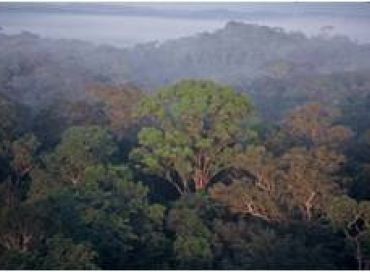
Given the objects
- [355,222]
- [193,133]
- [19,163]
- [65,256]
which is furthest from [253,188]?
[19,163]

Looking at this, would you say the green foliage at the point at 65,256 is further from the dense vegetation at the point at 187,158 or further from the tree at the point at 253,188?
the tree at the point at 253,188

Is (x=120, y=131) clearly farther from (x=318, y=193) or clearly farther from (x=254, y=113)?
(x=318, y=193)

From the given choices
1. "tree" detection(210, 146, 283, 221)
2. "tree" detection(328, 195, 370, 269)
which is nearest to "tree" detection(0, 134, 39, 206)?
"tree" detection(210, 146, 283, 221)

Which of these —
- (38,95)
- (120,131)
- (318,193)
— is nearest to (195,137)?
(120,131)

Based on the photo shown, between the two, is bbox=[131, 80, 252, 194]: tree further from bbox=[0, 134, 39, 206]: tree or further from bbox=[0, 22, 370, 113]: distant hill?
bbox=[0, 134, 39, 206]: tree

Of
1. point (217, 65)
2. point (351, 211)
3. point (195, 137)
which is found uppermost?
point (217, 65)

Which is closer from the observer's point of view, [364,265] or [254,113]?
[364,265]

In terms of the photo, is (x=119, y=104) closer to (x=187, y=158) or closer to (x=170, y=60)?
(x=170, y=60)
